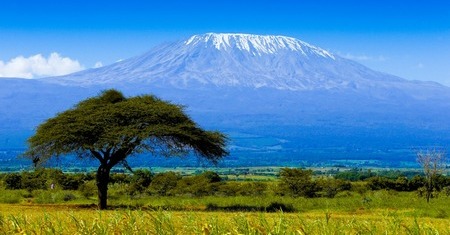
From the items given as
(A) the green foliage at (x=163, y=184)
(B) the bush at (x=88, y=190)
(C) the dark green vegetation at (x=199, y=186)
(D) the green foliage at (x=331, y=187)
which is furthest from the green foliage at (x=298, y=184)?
(B) the bush at (x=88, y=190)

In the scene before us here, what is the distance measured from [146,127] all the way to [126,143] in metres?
1.20

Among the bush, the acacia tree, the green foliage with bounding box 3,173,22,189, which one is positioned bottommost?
the bush

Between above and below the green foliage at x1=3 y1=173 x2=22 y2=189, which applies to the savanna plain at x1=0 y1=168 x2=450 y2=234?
below

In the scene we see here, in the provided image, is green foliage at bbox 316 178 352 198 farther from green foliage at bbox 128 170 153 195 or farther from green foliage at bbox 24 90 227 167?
green foliage at bbox 24 90 227 167

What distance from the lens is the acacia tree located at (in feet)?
112

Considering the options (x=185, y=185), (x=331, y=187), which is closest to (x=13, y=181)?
(x=185, y=185)

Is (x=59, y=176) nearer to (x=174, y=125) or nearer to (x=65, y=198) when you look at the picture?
(x=65, y=198)

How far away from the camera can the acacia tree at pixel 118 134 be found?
112ft

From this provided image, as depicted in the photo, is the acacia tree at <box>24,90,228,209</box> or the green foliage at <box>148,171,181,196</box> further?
the green foliage at <box>148,171,181,196</box>

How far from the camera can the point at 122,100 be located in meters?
37.5

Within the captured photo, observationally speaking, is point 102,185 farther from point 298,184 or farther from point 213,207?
point 298,184

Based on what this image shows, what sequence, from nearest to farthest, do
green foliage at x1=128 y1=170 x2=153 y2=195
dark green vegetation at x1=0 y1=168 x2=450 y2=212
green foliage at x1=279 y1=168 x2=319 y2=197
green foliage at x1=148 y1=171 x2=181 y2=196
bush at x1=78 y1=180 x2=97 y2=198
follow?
bush at x1=78 y1=180 x2=97 y2=198, dark green vegetation at x1=0 y1=168 x2=450 y2=212, green foliage at x1=128 y1=170 x2=153 y2=195, green foliage at x1=148 y1=171 x2=181 y2=196, green foliage at x1=279 y1=168 x2=319 y2=197

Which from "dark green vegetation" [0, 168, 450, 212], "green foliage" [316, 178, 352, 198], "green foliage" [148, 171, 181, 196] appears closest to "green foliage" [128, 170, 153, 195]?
"dark green vegetation" [0, 168, 450, 212]

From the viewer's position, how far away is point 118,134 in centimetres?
3350
